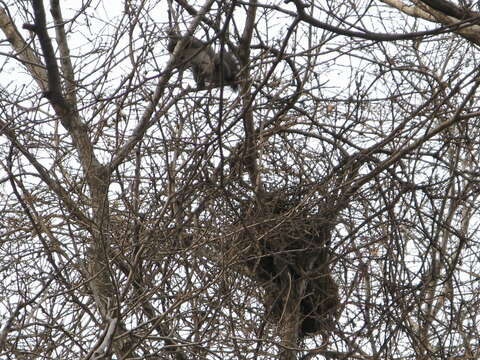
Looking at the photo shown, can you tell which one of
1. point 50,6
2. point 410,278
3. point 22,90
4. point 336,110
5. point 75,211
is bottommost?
point 410,278

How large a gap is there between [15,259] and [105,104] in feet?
3.77

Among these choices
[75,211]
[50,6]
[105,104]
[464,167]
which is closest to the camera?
[75,211]

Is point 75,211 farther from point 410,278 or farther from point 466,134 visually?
point 466,134

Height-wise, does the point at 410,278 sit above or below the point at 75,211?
below

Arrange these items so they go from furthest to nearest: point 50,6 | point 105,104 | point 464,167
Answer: point 464,167
point 50,6
point 105,104

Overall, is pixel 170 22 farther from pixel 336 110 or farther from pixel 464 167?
pixel 464 167

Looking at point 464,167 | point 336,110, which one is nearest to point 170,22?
point 336,110

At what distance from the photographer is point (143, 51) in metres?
4.59

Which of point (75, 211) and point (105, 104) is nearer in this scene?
point (75, 211)

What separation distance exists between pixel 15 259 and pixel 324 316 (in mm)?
2315

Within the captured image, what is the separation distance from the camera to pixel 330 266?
5746 millimetres

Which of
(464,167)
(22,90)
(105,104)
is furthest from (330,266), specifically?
(464,167)

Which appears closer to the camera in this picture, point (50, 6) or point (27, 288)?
point (27, 288)

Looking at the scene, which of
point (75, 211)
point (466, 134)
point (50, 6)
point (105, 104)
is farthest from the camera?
point (466, 134)
